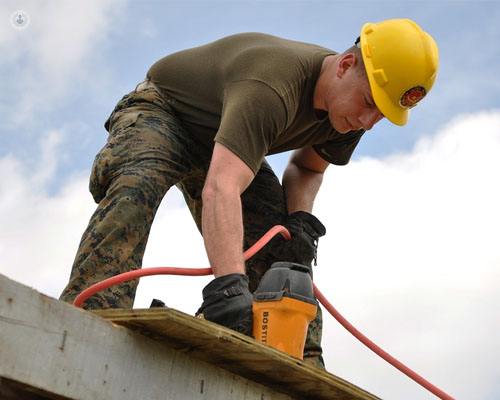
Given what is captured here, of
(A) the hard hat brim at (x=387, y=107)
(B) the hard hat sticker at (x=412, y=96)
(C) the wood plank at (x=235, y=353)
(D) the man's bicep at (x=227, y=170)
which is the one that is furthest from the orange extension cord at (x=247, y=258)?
(B) the hard hat sticker at (x=412, y=96)

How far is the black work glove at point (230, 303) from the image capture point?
8.09 ft

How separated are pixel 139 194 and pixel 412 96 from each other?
143 centimetres

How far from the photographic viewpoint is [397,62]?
10.9 ft

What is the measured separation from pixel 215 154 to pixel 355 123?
2.83ft

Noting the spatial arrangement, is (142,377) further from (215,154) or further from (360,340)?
(360,340)

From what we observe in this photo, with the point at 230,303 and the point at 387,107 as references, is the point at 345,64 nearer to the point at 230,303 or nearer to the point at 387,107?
the point at 387,107

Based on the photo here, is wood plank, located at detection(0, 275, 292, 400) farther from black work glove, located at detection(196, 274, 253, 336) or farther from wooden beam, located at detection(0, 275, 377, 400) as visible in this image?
black work glove, located at detection(196, 274, 253, 336)

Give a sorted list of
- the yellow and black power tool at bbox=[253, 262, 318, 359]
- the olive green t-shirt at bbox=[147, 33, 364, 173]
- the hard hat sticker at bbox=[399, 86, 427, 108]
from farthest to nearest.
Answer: the hard hat sticker at bbox=[399, 86, 427, 108] → the olive green t-shirt at bbox=[147, 33, 364, 173] → the yellow and black power tool at bbox=[253, 262, 318, 359]

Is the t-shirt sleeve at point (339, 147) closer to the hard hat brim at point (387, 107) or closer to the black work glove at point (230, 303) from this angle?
the hard hat brim at point (387, 107)

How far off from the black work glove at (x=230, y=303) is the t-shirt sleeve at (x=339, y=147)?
4.82 ft

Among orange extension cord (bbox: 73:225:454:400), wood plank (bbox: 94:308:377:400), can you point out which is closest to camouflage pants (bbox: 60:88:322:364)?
orange extension cord (bbox: 73:225:454:400)

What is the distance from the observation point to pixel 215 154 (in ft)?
9.34

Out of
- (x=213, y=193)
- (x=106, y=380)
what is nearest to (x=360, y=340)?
(x=213, y=193)

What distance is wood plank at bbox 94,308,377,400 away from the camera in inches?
67.1
